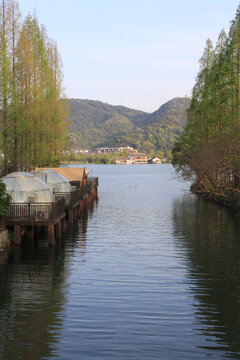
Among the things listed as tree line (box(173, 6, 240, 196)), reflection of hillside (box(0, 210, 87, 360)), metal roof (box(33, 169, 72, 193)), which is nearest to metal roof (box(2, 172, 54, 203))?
reflection of hillside (box(0, 210, 87, 360))

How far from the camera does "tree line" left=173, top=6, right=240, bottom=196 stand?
4581cm

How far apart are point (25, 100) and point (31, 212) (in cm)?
2479

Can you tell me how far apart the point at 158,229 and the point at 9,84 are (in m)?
19.8

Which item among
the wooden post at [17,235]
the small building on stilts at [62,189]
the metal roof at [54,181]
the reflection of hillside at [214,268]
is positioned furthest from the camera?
the metal roof at [54,181]

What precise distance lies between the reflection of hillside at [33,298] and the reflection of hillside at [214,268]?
Result: 5.09 meters

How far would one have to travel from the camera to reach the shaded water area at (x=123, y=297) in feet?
43.0

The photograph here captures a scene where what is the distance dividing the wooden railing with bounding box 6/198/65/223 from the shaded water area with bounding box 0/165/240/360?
1955 millimetres

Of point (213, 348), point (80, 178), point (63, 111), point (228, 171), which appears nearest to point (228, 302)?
point (213, 348)

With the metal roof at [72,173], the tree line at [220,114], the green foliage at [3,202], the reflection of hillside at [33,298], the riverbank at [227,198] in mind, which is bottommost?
the reflection of hillside at [33,298]

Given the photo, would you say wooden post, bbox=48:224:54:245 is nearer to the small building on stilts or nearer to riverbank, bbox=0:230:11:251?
riverbank, bbox=0:230:11:251

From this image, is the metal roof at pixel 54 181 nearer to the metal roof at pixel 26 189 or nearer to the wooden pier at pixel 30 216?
the metal roof at pixel 26 189

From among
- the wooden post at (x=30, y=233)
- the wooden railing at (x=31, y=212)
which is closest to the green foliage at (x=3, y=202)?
the wooden railing at (x=31, y=212)

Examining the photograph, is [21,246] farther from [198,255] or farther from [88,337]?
[88,337]

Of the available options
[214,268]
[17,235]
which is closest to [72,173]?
[17,235]
